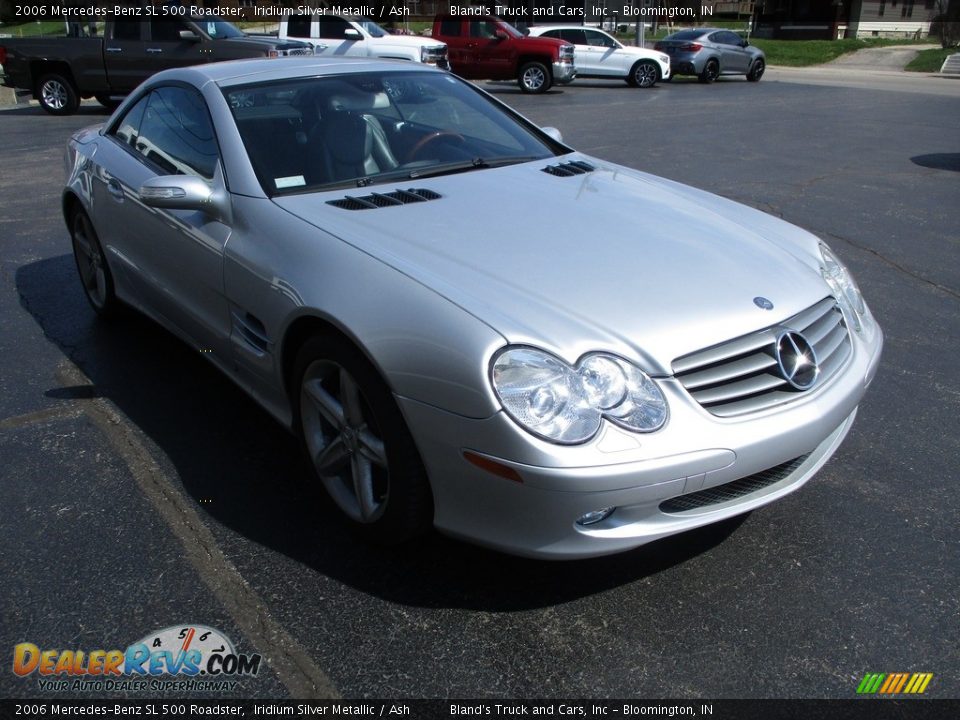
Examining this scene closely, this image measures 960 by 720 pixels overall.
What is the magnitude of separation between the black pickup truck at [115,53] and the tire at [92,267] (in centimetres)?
1058

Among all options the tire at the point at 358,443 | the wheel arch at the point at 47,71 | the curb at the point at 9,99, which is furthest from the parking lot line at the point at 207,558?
the curb at the point at 9,99

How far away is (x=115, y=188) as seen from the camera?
438cm

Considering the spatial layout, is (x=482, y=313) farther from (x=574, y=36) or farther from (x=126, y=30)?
(x=574, y=36)

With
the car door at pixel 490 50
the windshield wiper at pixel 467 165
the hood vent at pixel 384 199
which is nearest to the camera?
the hood vent at pixel 384 199

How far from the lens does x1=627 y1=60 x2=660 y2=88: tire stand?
2127 cm

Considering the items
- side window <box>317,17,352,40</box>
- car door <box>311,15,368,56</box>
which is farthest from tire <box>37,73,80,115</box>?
side window <box>317,17,352,40</box>

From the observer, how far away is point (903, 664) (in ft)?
8.09

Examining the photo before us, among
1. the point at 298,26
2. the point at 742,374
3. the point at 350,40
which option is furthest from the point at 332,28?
the point at 742,374

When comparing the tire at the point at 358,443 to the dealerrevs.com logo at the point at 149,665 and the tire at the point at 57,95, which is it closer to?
the dealerrevs.com logo at the point at 149,665

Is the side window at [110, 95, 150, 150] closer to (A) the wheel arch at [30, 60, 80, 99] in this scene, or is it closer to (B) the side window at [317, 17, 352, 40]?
(A) the wheel arch at [30, 60, 80, 99]

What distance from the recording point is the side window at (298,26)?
59.4 feet
